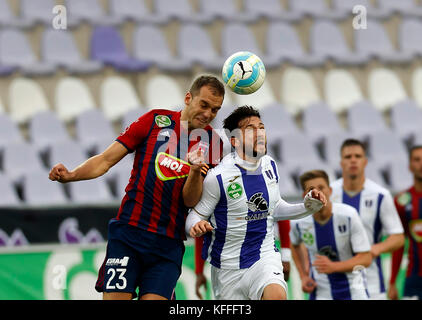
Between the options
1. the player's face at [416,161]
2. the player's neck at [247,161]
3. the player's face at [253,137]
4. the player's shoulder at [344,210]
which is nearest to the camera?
the player's face at [253,137]

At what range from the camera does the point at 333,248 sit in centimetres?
684

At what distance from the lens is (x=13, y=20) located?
12.9 m

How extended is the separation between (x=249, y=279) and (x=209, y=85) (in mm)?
1386

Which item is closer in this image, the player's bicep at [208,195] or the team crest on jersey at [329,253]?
the player's bicep at [208,195]

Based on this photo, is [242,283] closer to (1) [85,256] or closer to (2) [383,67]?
(1) [85,256]

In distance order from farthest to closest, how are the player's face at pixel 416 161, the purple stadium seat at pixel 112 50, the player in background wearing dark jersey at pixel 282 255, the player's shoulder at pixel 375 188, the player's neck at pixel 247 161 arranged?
the purple stadium seat at pixel 112 50 < the player's face at pixel 416 161 < the player's shoulder at pixel 375 188 < the player in background wearing dark jersey at pixel 282 255 < the player's neck at pixel 247 161

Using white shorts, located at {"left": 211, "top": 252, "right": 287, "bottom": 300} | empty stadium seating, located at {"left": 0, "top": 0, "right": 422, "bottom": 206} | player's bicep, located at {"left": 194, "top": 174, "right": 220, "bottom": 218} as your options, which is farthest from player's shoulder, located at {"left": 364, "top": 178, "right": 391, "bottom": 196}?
empty stadium seating, located at {"left": 0, "top": 0, "right": 422, "bottom": 206}

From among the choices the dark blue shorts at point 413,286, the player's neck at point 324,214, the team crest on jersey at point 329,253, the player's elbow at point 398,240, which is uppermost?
the player's neck at point 324,214

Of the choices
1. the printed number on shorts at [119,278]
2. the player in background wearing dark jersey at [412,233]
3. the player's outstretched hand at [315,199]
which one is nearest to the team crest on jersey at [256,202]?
the player's outstretched hand at [315,199]

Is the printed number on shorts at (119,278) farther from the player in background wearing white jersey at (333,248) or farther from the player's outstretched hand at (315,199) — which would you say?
the player in background wearing white jersey at (333,248)

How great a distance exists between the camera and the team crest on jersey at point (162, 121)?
5.61 metres

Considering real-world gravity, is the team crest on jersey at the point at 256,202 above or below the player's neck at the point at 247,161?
below

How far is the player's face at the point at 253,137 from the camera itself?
220 inches

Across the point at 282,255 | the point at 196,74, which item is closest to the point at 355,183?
the point at 282,255
